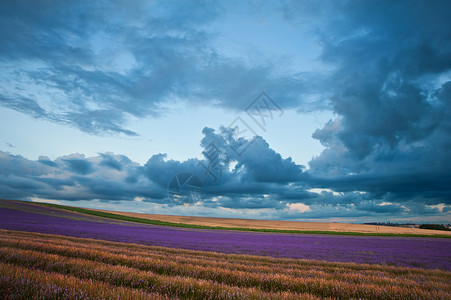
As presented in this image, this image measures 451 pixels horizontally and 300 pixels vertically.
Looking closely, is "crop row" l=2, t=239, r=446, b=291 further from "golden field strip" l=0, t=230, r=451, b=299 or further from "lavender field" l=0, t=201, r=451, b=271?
"lavender field" l=0, t=201, r=451, b=271

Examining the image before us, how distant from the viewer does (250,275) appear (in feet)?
22.4

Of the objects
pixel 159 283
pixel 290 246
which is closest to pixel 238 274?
pixel 159 283

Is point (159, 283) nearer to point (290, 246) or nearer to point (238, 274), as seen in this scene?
point (238, 274)

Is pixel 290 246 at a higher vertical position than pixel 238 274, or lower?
lower

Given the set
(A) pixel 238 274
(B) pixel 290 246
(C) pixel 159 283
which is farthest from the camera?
(B) pixel 290 246

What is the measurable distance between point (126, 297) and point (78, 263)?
3.96 metres

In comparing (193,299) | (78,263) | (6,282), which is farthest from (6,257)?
(193,299)

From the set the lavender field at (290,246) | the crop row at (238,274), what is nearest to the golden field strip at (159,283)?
the crop row at (238,274)

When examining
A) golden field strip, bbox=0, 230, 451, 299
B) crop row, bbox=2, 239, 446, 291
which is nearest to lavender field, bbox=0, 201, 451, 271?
crop row, bbox=2, 239, 446, 291

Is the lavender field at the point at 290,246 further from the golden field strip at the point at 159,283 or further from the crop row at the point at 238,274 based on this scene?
the golden field strip at the point at 159,283

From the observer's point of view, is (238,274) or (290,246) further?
(290,246)

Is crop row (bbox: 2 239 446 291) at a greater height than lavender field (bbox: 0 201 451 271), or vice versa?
crop row (bbox: 2 239 446 291)

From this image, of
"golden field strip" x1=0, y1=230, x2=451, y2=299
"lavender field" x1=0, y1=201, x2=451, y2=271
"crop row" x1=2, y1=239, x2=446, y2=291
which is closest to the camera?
"golden field strip" x1=0, y1=230, x2=451, y2=299

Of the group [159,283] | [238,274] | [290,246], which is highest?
[159,283]
